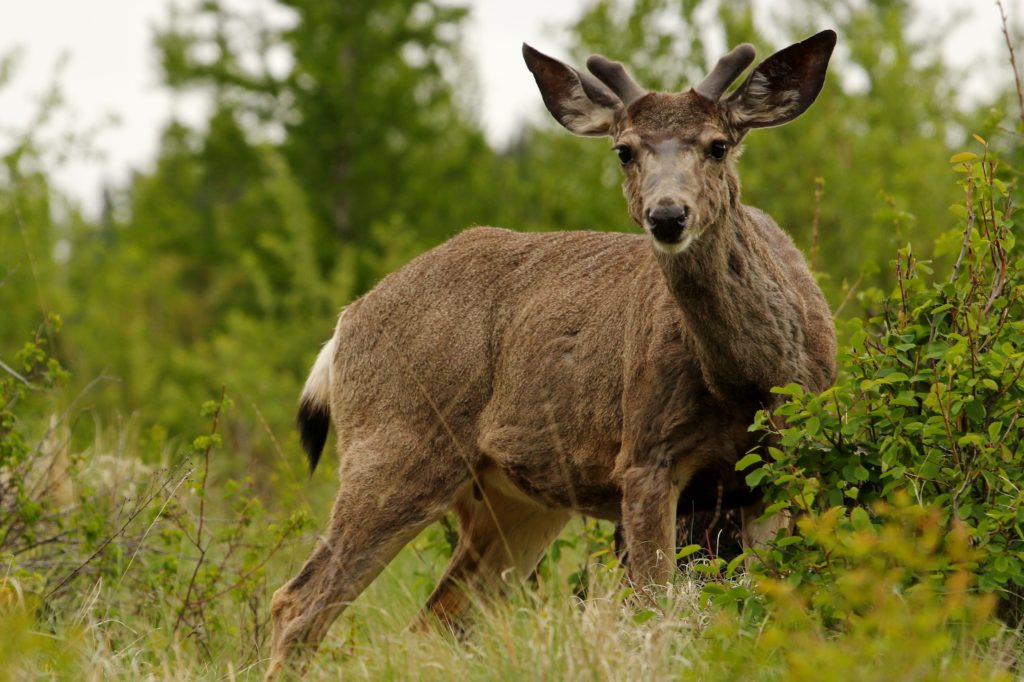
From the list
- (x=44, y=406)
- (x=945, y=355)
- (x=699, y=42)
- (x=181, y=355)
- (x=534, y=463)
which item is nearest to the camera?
(x=945, y=355)

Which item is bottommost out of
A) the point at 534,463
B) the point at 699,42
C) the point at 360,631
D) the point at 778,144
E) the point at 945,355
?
the point at 360,631

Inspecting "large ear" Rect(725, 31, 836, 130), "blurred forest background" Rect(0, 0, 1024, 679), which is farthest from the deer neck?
"blurred forest background" Rect(0, 0, 1024, 679)

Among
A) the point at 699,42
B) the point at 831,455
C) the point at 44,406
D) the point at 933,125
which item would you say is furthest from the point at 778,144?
the point at 831,455

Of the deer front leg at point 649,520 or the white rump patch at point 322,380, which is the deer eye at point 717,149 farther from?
the white rump patch at point 322,380

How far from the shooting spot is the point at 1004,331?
4887 millimetres

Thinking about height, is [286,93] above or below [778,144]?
above

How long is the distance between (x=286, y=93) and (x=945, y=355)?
1723 cm

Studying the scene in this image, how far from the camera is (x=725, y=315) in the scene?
5336 millimetres

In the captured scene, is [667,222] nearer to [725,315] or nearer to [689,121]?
[725,315]

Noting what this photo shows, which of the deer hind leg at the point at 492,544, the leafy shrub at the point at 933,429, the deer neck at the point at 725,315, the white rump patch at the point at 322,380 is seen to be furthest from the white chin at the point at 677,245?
Answer: the white rump patch at the point at 322,380

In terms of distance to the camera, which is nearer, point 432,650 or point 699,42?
point 432,650

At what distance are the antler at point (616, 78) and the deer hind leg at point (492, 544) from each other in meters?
1.93

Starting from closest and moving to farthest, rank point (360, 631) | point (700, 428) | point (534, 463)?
point (700, 428), point (534, 463), point (360, 631)

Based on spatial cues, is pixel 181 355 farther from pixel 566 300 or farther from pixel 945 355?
pixel 945 355
